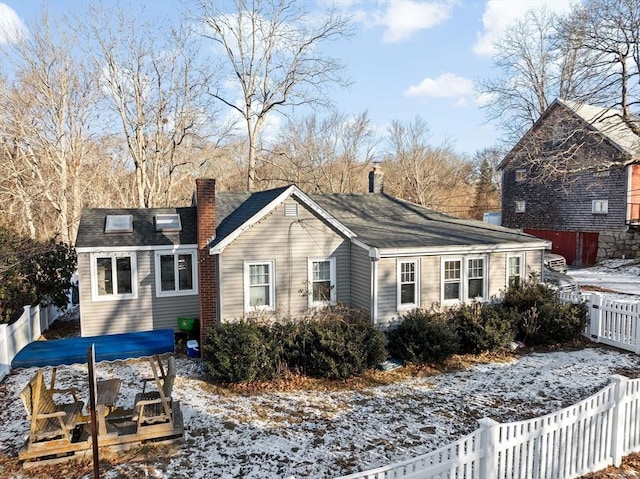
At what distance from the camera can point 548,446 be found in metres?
6.00

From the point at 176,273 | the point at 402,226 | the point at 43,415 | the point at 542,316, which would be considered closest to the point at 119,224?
the point at 176,273

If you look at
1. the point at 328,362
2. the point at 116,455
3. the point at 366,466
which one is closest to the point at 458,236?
the point at 328,362

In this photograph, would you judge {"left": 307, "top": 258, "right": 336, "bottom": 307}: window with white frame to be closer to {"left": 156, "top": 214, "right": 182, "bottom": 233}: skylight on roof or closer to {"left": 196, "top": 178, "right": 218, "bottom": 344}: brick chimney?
{"left": 196, "top": 178, "right": 218, "bottom": 344}: brick chimney

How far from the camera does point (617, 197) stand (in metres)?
28.2

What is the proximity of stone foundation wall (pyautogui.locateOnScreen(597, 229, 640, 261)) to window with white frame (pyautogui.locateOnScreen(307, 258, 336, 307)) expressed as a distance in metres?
23.6

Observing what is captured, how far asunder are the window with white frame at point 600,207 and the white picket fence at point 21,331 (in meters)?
31.4

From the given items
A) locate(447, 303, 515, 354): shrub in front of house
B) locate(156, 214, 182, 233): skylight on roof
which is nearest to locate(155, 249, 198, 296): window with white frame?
locate(156, 214, 182, 233): skylight on roof

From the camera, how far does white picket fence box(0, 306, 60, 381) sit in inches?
420

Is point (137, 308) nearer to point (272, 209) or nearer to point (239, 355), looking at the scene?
point (239, 355)

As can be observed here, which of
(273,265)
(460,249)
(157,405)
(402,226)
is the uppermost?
(402,226)

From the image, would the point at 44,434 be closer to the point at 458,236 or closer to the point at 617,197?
the point at 458,236

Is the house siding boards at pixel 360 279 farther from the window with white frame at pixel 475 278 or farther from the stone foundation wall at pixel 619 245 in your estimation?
the stone foundation wall at pixel 619 245

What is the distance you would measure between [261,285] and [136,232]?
463cm

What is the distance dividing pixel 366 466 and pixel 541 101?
38.3m
